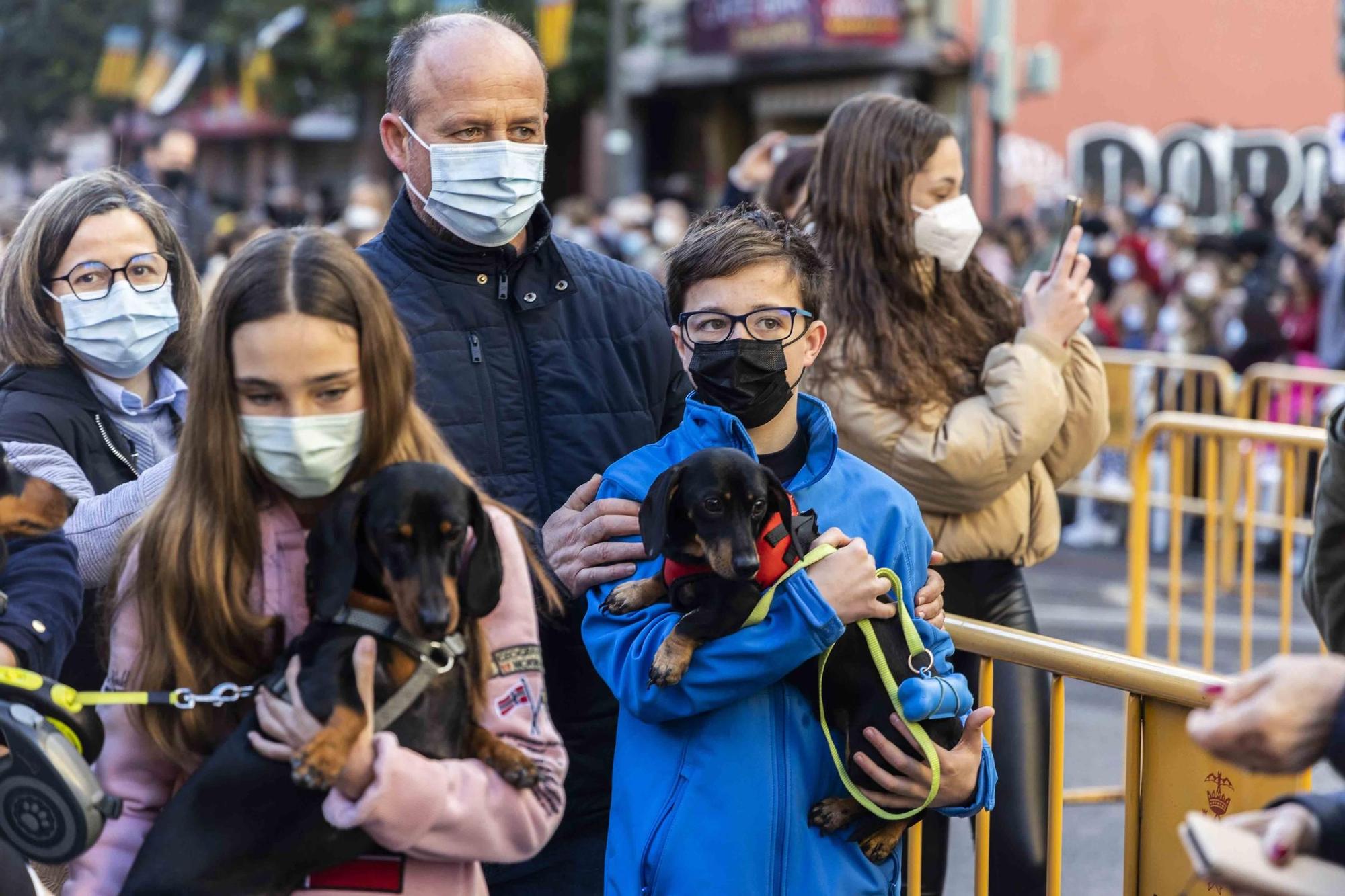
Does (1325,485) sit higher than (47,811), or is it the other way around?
(1325,485)

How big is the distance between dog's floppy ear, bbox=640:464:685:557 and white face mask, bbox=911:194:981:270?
70.8 inches

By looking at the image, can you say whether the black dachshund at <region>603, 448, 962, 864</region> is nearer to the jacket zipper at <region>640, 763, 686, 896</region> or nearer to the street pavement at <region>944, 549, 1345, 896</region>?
the jacket zipper at <region>640, 763, 686, 896</region>

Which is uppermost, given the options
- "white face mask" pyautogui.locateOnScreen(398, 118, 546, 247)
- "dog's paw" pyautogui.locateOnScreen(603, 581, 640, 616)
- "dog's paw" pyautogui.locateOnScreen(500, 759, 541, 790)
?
"white face mask" pyautogui.locateOnScreen(398, 118, 546, 247)

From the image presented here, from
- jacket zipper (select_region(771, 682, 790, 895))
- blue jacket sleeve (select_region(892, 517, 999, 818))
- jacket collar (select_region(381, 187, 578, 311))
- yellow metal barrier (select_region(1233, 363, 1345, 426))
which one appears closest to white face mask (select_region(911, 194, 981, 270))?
jacket collar (select_region(381, 187, 578, 311))

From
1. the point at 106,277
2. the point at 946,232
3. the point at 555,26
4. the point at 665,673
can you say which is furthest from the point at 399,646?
the point at 555,26

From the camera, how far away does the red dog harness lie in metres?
2.83

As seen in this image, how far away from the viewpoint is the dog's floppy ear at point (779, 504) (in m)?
2.82

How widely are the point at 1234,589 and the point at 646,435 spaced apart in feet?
24.2

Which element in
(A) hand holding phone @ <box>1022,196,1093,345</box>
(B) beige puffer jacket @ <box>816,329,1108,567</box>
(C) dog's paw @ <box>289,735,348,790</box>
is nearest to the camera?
(C) dog's paw @ <box>289,735,348,790</box>

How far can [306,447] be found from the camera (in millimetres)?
2500

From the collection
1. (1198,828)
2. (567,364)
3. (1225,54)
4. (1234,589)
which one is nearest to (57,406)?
(567,364)

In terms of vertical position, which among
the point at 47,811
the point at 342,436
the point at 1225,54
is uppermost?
the point at 1225,54

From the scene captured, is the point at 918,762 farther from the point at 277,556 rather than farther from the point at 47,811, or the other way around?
the point at 47,811

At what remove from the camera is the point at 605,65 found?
2983 cm
